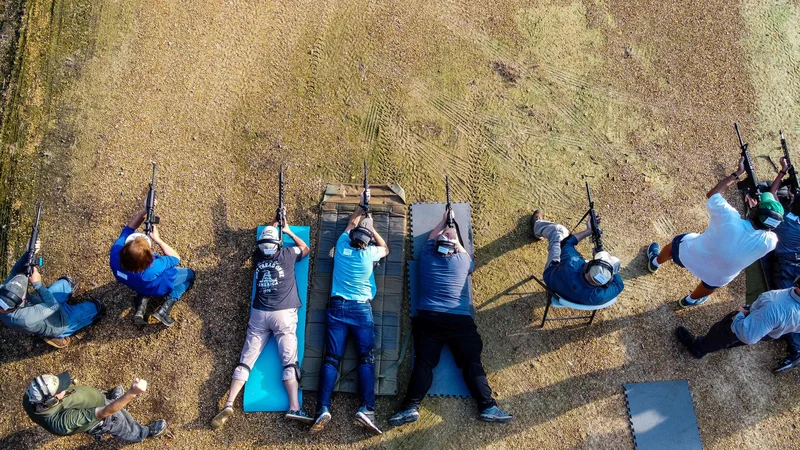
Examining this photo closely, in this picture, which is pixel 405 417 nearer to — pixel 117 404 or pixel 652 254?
pixel 117 404

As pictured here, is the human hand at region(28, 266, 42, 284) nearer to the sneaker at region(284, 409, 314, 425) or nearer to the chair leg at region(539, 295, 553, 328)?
the sneaker at region(284, 409, 314, 425)

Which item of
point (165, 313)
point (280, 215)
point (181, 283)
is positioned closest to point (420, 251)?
point (280, 215)

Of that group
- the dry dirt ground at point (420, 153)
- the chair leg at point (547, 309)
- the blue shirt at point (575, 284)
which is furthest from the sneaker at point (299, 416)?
the blue shirt at point (575, 284)

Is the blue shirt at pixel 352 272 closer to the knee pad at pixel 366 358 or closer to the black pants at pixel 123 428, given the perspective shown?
the knee pad at pixel 366 358

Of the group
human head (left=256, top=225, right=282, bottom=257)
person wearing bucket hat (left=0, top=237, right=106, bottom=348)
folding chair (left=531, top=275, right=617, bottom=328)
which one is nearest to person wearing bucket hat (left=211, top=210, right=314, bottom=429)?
human head (left=256, top=225, right=282, bottom=257)

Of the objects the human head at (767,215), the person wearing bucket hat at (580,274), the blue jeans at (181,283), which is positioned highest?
the human head at (767,215)

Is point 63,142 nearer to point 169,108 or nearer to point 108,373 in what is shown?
point 169,108
